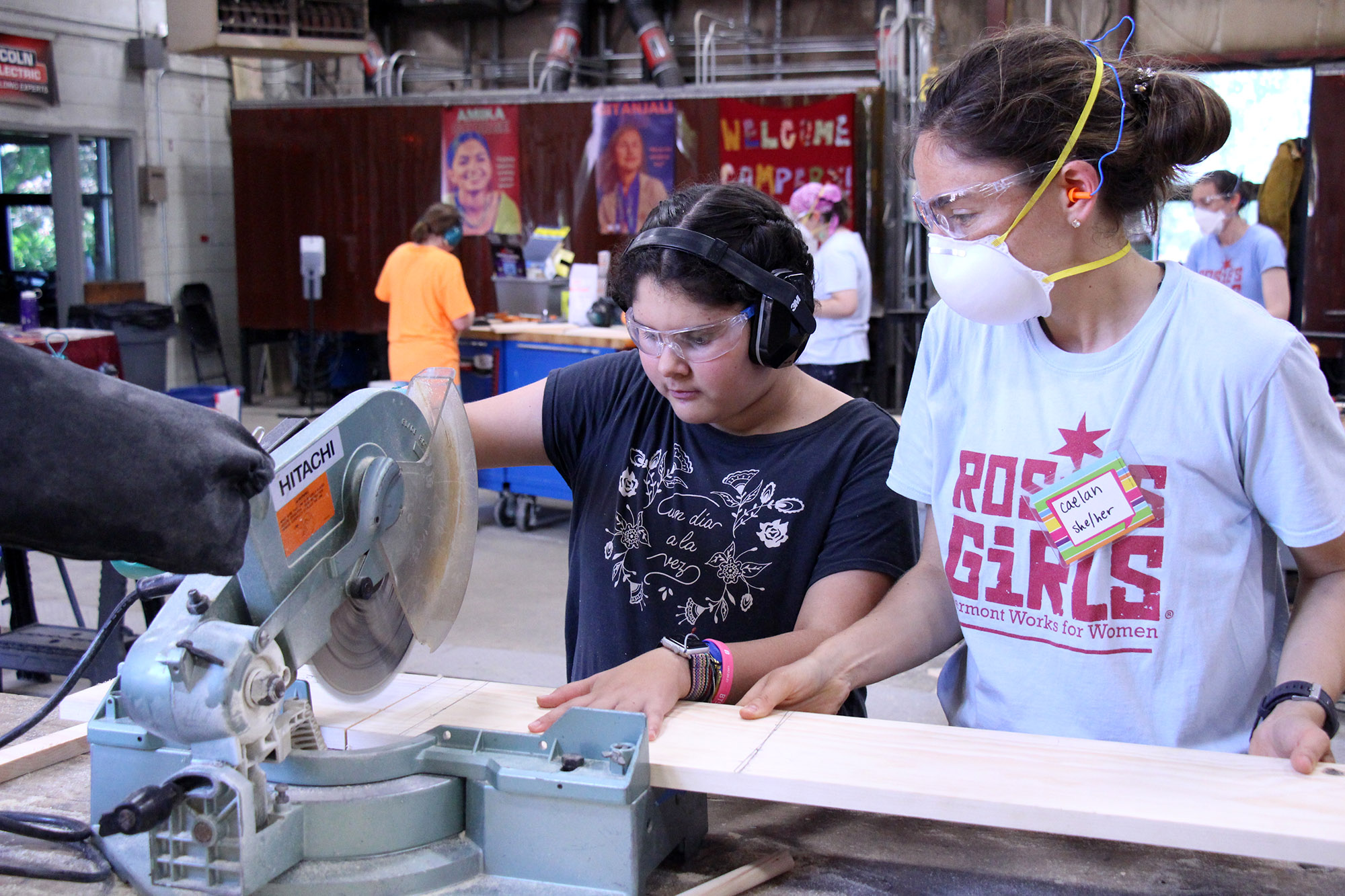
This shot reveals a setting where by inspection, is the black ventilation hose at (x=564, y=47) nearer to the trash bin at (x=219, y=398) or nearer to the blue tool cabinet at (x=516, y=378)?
the blue tool cabinet at (x=516, y=378)

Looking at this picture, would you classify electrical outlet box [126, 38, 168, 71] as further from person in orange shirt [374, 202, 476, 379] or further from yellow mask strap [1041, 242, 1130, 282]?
yellow mask strap [1041, 242, 1130, 282]

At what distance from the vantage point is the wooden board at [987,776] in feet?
3.12

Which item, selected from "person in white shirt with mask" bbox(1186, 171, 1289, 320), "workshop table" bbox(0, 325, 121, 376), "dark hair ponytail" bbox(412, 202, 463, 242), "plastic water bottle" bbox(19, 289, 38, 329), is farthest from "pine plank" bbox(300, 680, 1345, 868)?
"plastic water bottle" bbox(19, 289, 38, 329)

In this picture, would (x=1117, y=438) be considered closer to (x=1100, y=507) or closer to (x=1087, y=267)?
(x=1100, y=507)

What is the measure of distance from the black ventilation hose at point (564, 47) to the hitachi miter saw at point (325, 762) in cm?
846

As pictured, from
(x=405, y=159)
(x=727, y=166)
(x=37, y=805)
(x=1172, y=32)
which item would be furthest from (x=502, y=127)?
(x=37, y=805)

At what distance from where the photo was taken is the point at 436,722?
3.89ft

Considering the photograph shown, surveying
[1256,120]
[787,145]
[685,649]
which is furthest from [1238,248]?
[685,649]

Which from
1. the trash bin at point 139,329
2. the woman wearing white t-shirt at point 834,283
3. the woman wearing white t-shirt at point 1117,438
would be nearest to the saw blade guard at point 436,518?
the woman wearing white t-shirt at point 1117,438

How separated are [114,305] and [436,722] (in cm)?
701

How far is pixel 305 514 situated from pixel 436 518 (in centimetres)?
21

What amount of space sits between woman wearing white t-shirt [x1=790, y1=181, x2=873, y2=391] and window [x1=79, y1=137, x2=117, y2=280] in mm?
6195

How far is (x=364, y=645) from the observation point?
1.18m

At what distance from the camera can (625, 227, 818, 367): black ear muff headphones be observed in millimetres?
1307
